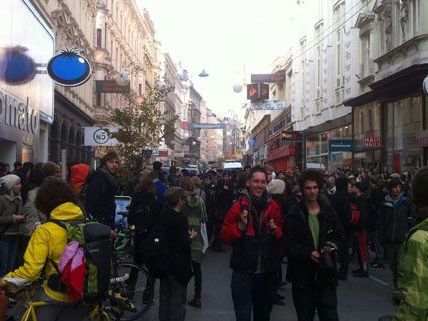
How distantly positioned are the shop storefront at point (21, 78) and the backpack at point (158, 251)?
29.6ft

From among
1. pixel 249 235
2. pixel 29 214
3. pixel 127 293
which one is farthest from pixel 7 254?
pixel 249 235

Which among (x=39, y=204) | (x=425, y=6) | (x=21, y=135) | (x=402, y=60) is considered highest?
(x=425, y=6)

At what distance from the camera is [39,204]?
4.75 meters

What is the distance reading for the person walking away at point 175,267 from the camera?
6352 millimetres

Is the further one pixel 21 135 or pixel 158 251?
pixel 21 135

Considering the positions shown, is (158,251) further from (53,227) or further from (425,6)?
(425,6)

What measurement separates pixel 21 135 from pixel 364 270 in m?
9.41

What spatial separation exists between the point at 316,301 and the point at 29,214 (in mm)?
4450

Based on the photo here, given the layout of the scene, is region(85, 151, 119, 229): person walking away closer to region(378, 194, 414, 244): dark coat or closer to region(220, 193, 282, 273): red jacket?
region(220, 193, 282, 273): red jacket

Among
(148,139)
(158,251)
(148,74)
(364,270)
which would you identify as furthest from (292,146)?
(158,251)

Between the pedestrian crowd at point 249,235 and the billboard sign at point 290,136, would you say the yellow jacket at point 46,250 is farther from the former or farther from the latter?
the billboard sign at point 290,136

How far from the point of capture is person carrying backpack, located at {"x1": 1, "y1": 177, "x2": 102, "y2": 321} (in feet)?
14.5

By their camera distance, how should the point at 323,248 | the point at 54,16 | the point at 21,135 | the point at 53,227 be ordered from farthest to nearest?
the point at 54,16, the point at 21,135, the point at 323,248, the point at 53,227

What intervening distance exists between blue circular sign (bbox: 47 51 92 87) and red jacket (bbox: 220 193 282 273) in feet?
28.5
